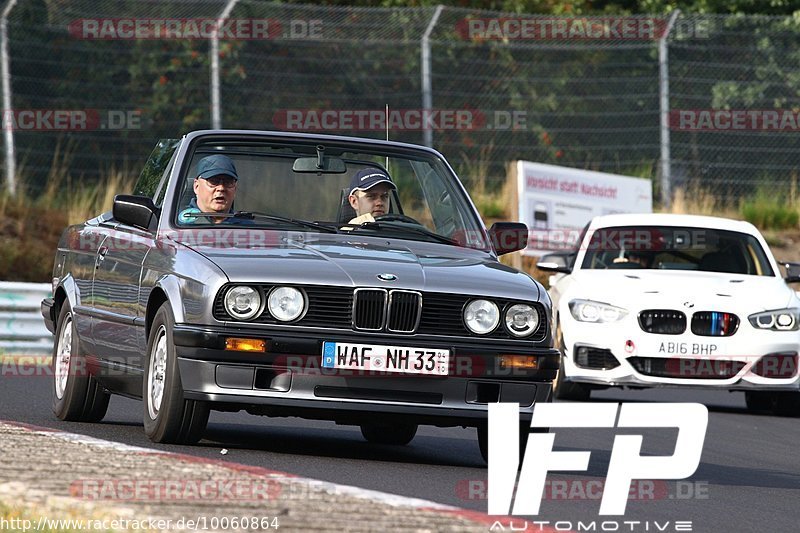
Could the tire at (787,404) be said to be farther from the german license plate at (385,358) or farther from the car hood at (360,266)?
the german license plate at (385,358)

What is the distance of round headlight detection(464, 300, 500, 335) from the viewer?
8.07 m

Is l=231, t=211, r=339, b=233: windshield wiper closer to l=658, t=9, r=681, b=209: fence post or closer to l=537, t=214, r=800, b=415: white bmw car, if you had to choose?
l=537, t=214, r=800, b=415: white bmw car

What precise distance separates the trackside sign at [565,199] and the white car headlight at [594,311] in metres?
7.92

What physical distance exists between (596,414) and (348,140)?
3.98 m

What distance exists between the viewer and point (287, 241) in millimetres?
8586

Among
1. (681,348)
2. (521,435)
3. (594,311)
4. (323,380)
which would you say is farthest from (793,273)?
(323,380)

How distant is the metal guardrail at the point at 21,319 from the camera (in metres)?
18.5

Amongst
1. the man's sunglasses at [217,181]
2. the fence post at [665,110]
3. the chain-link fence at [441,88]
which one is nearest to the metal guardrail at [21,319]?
the chain-link fence at [441,88]

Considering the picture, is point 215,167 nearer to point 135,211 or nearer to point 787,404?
point 135,211

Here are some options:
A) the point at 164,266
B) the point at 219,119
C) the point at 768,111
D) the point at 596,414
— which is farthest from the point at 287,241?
the point at 768,111

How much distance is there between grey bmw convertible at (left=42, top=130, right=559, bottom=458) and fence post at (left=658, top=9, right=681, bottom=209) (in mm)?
14302

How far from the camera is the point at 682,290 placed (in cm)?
1397

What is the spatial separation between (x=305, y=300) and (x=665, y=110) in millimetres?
16374

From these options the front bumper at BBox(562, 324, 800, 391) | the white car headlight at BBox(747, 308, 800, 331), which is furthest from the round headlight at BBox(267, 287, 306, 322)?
the white car headlight at BBox(747, 308, 800, 331)
